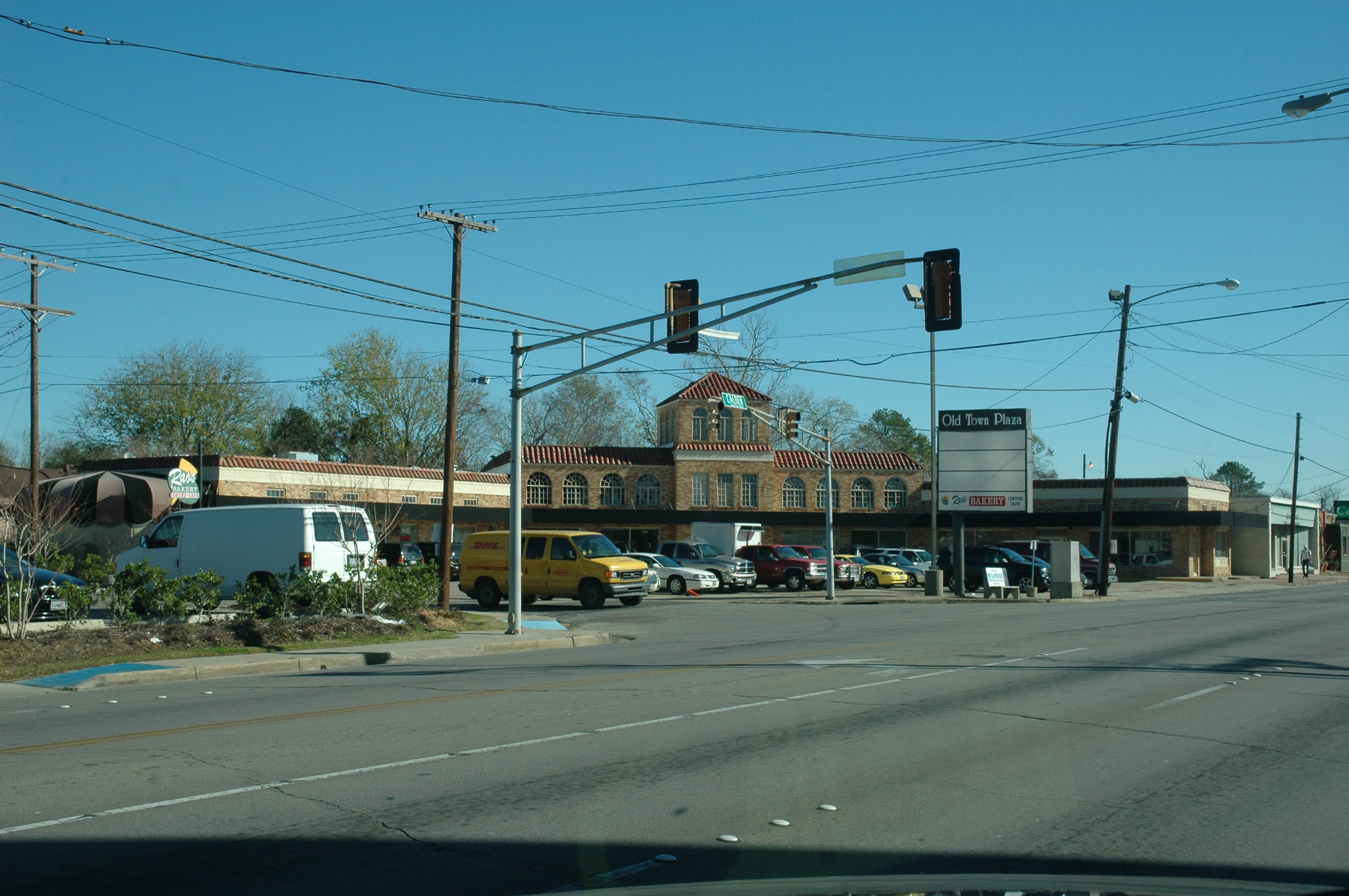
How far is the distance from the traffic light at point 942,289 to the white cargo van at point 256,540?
1320cm

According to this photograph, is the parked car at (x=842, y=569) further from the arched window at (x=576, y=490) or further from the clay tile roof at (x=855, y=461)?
the arched window at (x=576, y=490)

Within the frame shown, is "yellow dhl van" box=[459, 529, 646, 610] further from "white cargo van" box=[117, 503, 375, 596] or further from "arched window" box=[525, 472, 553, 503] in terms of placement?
"arched window" box=[525, 472, 553, 503]

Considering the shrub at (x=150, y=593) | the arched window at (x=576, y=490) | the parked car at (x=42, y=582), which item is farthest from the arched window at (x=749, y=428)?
the shrub at (x=150, y=593)

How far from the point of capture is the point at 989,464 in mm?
42281

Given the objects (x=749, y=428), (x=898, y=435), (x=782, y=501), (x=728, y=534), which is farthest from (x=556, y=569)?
(x=898, y=435)

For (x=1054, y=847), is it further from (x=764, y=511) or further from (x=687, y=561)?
(x=764, y=511)

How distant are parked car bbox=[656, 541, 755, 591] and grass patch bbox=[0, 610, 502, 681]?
21.0 m

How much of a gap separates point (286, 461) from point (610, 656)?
109 ft

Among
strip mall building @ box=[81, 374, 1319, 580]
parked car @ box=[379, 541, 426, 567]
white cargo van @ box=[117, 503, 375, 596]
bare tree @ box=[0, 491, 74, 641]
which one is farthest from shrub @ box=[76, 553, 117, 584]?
strip mall building @ box=[81, 374, 1319, 580]

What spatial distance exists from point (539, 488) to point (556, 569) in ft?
94.8

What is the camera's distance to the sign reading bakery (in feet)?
138

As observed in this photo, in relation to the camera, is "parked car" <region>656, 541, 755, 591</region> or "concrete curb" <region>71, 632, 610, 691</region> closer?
"concrete curb" <region>71, 632, 610, 691</region>

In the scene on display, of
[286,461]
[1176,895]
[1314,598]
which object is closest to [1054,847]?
[1176,895]

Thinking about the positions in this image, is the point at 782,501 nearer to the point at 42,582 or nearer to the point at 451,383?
the point at 451,383
